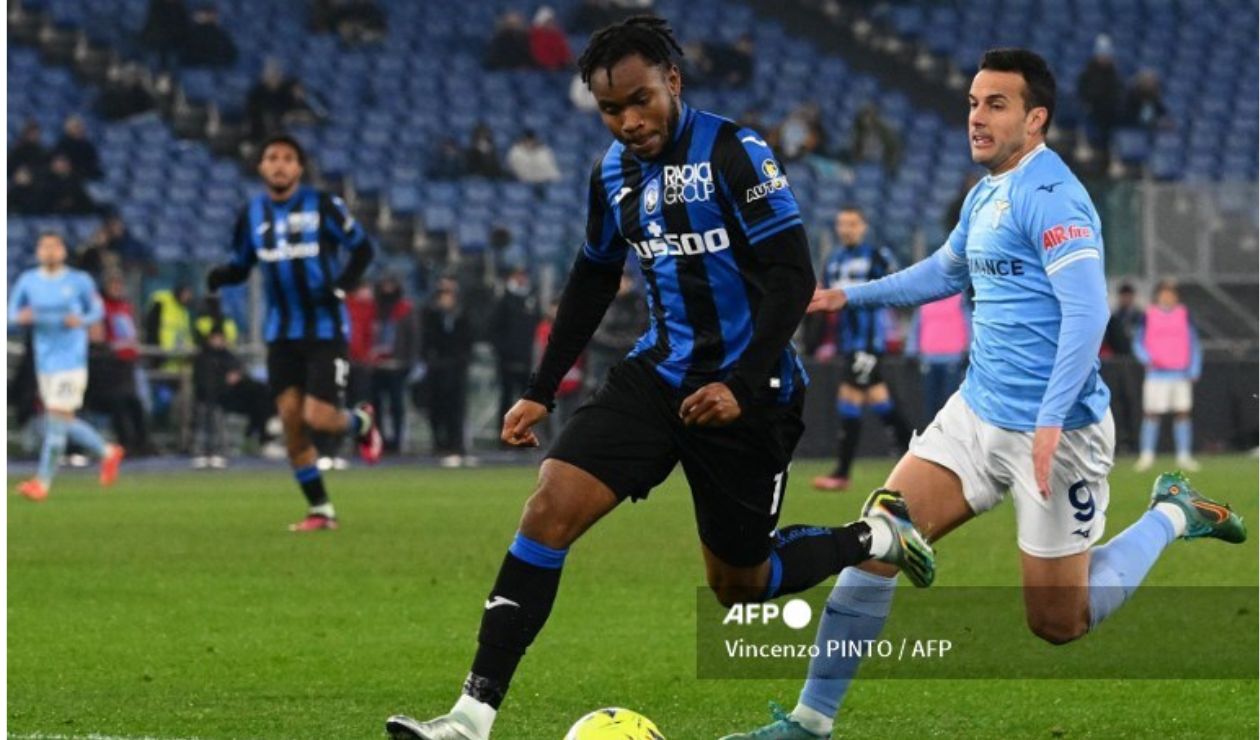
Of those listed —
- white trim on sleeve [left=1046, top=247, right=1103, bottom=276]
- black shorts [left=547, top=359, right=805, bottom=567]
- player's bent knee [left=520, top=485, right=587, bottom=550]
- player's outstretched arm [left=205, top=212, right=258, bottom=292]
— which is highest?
white trim on sleeve [left=1046, top=247, right=1103, bottom=276]

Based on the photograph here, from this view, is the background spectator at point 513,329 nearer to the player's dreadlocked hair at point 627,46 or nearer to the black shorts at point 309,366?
the black shorts at point 309,366

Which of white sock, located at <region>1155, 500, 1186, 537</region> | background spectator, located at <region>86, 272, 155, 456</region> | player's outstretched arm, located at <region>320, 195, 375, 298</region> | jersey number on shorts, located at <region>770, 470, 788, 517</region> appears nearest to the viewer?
jersey number on shorts, located at <region>770, 470, 788, 517</region>

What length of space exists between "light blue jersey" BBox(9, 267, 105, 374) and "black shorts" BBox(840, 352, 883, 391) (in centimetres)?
581

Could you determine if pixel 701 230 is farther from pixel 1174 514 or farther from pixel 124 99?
pixel 124 99

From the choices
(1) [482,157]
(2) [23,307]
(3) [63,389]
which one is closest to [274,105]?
(1) [482,157]

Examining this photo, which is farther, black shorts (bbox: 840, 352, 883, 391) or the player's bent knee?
black shorts (bbox: 840, 352, 883, 391)

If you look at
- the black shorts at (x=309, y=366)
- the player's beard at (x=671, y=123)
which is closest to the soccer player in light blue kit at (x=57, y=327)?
the black shorts at (x=309, y=366)

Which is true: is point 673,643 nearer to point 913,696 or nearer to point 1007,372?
point 913,696

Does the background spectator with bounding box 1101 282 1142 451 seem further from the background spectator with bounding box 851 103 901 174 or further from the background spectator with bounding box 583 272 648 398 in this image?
the background spectator with bounding box 851 103 901 174

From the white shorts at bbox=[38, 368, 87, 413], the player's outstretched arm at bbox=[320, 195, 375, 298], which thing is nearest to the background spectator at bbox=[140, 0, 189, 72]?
the white shorts at bbox=[38, 368, 87, 413]

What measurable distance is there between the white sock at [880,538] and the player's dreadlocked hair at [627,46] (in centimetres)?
148

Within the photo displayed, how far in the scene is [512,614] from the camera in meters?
6.40

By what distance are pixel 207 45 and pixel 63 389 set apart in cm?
1208

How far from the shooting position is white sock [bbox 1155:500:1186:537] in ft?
27.4
